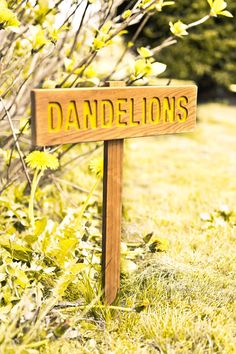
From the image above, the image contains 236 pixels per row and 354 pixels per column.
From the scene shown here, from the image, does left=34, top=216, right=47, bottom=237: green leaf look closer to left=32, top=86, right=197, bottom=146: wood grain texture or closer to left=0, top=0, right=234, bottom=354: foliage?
left=0, top=0, right=234, bottom=354: foliage

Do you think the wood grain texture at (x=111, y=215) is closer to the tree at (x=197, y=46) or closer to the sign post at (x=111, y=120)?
the sign post at (x=111, y=120)

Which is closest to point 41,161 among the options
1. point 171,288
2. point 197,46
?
point 171,288

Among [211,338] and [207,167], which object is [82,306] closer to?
[211,338]

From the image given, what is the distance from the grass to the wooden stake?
0.09 meters

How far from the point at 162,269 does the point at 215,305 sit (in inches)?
12.3

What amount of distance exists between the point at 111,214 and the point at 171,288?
46cm

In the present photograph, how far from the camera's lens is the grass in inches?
78.6

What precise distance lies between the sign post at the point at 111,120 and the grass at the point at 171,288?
0.15 meters

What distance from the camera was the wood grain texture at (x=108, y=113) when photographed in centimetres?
185

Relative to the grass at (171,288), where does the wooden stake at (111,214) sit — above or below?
above

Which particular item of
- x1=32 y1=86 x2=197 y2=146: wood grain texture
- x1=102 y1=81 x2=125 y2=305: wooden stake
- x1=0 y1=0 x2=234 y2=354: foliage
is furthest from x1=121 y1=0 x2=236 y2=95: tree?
x1=102 y1=81 x2=125 y2=305: wooden stake

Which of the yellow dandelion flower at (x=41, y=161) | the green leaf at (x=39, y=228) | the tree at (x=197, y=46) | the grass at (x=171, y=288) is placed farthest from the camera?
the tree at (x=197, y=46)

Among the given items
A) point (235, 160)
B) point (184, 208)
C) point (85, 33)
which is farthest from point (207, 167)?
point (85, 33)

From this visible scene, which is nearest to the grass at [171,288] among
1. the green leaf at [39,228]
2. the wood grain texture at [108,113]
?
the green leaf at [39,228]
